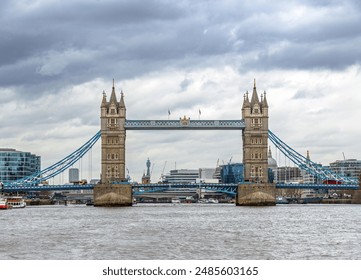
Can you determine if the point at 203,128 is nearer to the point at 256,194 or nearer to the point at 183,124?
the point at 183,124

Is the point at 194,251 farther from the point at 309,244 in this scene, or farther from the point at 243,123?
the point at 243,123

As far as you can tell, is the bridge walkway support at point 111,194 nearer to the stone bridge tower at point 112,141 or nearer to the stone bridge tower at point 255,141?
the stone bridge tower at point 112,141

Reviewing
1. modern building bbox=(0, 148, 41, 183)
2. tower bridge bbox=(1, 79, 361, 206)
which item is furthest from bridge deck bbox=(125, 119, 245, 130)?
modern building bbox=(0, 148, 41, 183)

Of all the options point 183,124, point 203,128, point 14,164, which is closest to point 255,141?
point 203,128

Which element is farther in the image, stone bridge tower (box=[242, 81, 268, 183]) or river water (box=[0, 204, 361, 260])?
stone bridge tower (box=[242, 81, 268, 183])

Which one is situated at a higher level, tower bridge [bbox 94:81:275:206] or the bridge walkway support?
tower bridge [bbox 94:81:275:206]

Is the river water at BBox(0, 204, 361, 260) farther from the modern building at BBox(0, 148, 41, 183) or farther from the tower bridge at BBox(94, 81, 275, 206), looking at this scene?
the modern building at BBox(0, 148, 41, 183)

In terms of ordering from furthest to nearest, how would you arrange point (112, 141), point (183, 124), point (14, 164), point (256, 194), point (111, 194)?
point (14, 164), point (112, 141), point (183, 124), point (256, 194), point (111, 194)
